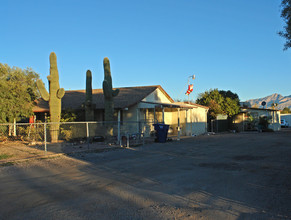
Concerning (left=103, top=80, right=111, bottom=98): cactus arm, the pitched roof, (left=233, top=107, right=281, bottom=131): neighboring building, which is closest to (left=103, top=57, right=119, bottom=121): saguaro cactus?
(left=103, top=80, right=111, bottom=98): cactus arm

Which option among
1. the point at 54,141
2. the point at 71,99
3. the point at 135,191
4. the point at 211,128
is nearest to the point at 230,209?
the point at 135,191

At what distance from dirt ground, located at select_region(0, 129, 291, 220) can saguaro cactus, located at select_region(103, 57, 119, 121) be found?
31.5 ft

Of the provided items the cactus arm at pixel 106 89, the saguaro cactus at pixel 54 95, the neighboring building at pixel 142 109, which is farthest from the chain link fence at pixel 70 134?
the cactus arm at pixel 106 89

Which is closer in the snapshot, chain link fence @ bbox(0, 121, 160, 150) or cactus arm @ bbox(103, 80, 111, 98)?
chain link fence @ bbox(0, 121, 160, 150)

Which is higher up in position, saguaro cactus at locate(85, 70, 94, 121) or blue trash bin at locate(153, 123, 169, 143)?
saguaro cactus at locate(85, 70, 94, 121)

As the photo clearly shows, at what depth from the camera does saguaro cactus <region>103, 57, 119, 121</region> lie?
1931 cm

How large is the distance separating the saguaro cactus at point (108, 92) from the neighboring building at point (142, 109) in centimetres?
197

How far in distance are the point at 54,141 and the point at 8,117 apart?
3.76 meters

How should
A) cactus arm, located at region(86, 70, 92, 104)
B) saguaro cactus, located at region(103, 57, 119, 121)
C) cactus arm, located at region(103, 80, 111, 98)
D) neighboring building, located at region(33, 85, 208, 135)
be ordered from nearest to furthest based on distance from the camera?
cactus arm, located at region(103, 80, 111, 98), saguaro cactus, located at region(103, 57, 119, 121), cactus arm, located at region(86, 70, 92, 104), neighboring building, located at region(33, 85, 208, 135)

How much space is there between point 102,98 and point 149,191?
19892 mm

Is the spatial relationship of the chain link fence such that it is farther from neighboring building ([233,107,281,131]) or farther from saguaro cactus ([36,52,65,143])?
neighboring building ([233,107,281,131])

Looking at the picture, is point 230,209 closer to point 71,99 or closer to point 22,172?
point 22,172

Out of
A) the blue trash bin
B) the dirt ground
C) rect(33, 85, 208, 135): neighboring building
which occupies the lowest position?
the dirt ground

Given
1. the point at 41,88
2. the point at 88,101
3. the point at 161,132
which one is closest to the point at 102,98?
the point at 88,101
